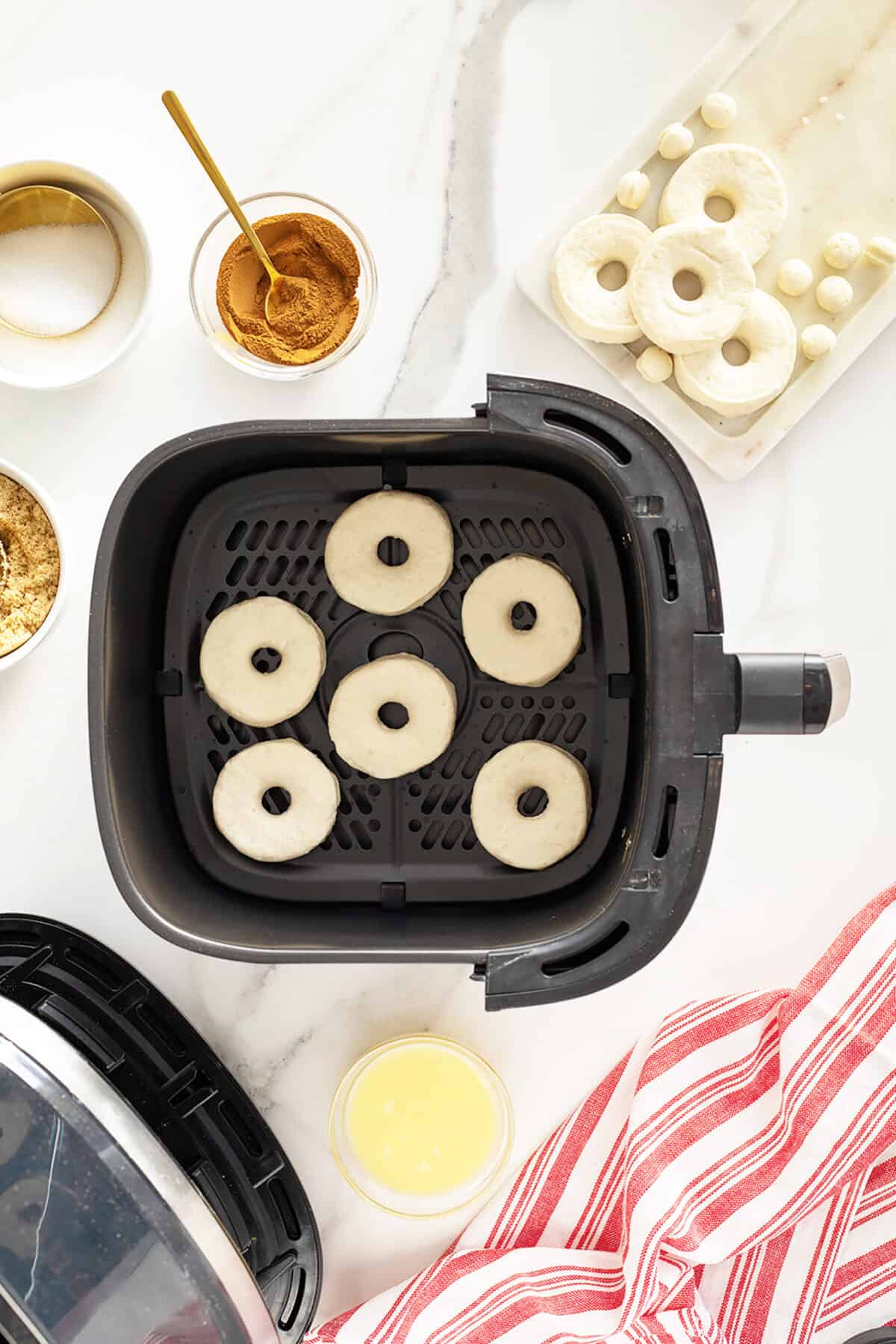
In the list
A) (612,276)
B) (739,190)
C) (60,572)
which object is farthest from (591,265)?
(60,572)

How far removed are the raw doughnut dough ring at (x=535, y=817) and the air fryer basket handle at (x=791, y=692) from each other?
182 mm

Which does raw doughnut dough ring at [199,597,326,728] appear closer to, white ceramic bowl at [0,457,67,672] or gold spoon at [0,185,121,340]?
white ceramic bowl at [0,457,67,672]

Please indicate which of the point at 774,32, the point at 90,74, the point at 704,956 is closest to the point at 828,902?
the point at 704,956

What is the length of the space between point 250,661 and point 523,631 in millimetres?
200

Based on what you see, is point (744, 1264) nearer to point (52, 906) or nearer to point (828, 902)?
point (828, 902)

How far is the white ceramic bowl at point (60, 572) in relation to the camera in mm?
785

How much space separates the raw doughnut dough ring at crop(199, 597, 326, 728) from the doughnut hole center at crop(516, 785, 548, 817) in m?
0.18

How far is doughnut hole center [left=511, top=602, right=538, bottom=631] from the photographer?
79cm

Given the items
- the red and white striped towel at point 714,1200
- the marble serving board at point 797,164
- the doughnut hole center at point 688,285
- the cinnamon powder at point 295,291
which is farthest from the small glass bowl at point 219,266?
the red and white striped towel at point 714,1200

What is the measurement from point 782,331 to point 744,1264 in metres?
0.75

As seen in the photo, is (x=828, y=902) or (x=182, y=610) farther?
(x=828, y=902)

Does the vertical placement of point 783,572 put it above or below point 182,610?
above

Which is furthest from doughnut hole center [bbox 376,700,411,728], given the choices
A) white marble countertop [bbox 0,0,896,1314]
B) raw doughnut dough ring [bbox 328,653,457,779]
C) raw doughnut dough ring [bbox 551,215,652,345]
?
raw doughnut dough ring [bbox 551,215,652,345]

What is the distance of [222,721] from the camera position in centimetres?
80
